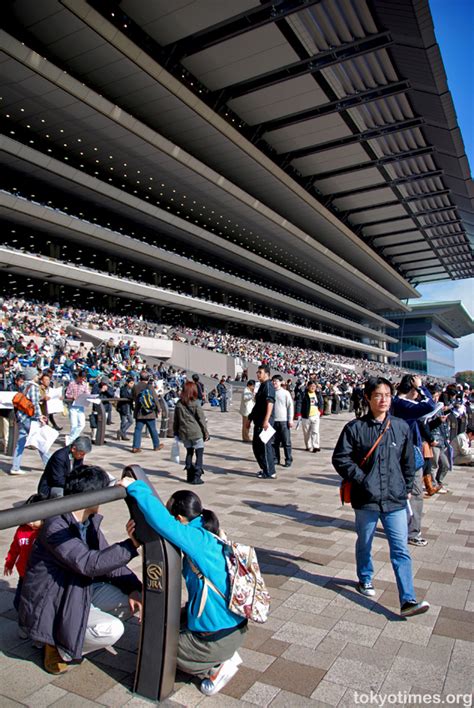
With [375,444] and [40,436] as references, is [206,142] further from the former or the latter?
[375,444]

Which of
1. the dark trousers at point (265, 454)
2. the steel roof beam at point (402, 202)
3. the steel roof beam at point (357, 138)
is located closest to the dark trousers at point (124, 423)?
the dark trousers at point (265, 454)

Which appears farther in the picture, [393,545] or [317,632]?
[393,545]

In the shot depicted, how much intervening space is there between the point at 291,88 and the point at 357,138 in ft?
30.0

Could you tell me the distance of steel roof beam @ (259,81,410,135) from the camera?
35406 mm

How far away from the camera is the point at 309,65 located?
108 ft

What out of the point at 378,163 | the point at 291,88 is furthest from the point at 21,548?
the point at 378,163

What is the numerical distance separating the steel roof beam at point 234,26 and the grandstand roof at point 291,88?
0.08 metres

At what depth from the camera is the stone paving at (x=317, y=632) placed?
2.57 metres

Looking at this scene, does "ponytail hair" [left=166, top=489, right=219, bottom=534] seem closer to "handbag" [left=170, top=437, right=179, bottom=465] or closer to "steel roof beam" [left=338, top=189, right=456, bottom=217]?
"handbag" [left=170, top=437, right=179, bottom=465]

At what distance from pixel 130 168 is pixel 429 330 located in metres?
83.2

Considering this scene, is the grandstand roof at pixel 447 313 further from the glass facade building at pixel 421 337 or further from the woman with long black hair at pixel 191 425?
the woman with long black hair at pixel 191 425

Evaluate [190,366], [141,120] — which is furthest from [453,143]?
[190,366]

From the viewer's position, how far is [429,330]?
347 feet

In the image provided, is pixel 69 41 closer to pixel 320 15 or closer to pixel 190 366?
pixel 320 15
